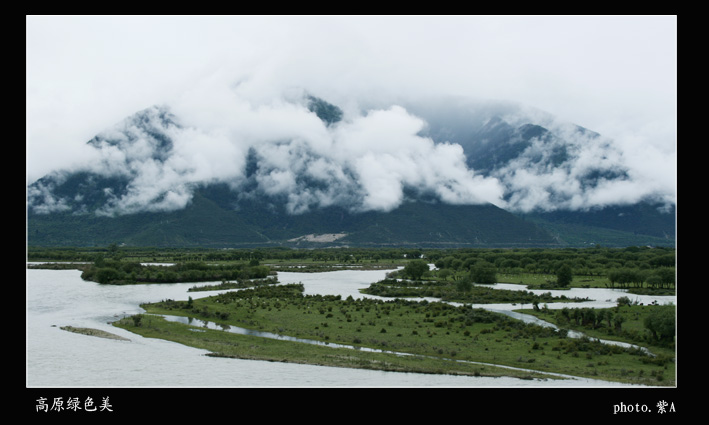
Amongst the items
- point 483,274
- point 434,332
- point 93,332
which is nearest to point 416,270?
point 483,274

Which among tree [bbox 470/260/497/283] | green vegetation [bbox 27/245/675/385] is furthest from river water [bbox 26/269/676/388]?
tree [bbox 470/260/497/283]

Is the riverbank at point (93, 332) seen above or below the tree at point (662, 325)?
below

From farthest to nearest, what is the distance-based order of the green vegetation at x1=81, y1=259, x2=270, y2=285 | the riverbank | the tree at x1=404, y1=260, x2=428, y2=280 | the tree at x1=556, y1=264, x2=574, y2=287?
the tree at x1=404, y1=260, x2=428, y2=280
the green vegetation at x1=81, y1=259, x2=270, y2=285
the tree at x1=556, y1=264, x2=574, y2=287
the riverbank

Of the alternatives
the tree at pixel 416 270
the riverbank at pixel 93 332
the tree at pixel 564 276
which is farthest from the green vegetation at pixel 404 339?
the tree at pixel 416 270

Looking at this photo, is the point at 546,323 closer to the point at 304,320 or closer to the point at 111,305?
the point at 304,320

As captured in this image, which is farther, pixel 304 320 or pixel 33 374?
pixel 304 320

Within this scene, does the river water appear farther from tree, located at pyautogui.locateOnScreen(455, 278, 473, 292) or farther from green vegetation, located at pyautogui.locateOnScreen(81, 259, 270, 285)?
tree, located at pyautogui.locateOnScreen(455, 278, 473, 292)

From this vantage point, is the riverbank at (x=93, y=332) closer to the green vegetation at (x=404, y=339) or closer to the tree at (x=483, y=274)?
the green vegetation at (x=404, y=339)

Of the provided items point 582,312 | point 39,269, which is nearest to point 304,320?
point 582,312

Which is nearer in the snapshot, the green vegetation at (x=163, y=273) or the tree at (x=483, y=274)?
the green vegetation at (x=163, y=273)
